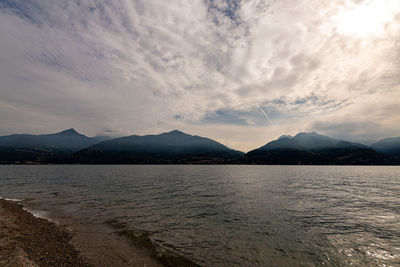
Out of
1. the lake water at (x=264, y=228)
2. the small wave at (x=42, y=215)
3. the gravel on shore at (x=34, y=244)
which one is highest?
the lake water at (x=264, y=228)

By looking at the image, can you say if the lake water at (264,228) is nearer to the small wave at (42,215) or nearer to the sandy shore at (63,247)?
the small wave at (42,215)

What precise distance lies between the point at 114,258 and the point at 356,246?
2380cm

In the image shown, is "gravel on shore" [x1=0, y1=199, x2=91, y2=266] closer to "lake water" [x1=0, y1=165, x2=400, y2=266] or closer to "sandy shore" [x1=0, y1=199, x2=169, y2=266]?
"sandy shore" [x1=0, y1=199, x2=169, y2=266]

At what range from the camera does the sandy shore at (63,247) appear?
14.3m

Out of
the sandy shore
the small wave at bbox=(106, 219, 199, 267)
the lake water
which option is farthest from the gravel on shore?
the lake water

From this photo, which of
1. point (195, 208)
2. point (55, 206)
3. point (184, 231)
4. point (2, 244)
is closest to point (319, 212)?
point (195, 208)

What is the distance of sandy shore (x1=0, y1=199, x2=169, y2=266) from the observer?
14.3 metres

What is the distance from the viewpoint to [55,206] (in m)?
34.3

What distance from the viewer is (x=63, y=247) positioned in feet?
55.4

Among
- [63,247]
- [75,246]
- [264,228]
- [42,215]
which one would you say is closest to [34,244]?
[63,247]

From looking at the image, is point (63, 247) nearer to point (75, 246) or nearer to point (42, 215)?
point (75, 246)

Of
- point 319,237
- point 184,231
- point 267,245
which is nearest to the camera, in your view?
point 267,245

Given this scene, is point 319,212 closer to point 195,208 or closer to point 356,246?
point 356,246

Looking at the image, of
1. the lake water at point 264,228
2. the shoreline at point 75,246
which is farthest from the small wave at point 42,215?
the lake water at point 264,228
